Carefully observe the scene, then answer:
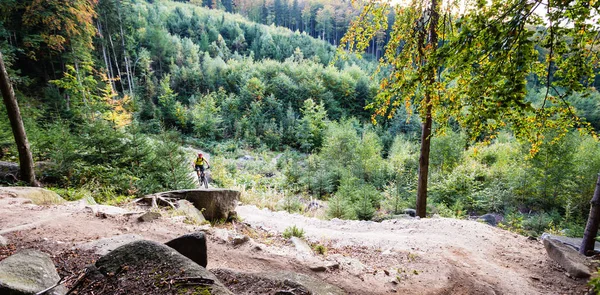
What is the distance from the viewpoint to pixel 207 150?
1190 inches

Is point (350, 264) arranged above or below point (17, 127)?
below

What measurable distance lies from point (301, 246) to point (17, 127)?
8.26 m

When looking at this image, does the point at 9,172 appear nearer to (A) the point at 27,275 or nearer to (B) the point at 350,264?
(A) the point at 27,275

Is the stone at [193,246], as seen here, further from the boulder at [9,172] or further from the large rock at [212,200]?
the boulder at [9,172]

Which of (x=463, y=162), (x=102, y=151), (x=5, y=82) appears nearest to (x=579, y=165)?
(x=463, y=162)

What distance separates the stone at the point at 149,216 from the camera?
5072 mm

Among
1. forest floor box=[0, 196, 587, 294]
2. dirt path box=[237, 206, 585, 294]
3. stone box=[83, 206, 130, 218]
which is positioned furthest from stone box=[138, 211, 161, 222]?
dirt path box=[237, 206, 585, 294]

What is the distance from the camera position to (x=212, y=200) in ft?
22.3

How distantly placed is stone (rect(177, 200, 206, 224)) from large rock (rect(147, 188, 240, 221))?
0.30 m

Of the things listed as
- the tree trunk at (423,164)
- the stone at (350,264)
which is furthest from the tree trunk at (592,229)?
the stone at (350,264)

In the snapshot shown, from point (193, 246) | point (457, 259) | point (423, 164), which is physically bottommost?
point (457, 259)

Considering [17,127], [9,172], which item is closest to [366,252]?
[17,127]

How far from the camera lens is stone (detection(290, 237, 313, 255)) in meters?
4.43

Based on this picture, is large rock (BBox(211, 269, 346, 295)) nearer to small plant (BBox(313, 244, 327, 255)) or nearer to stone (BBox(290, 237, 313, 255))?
stone (BBox(290, 237, 313, 255))
